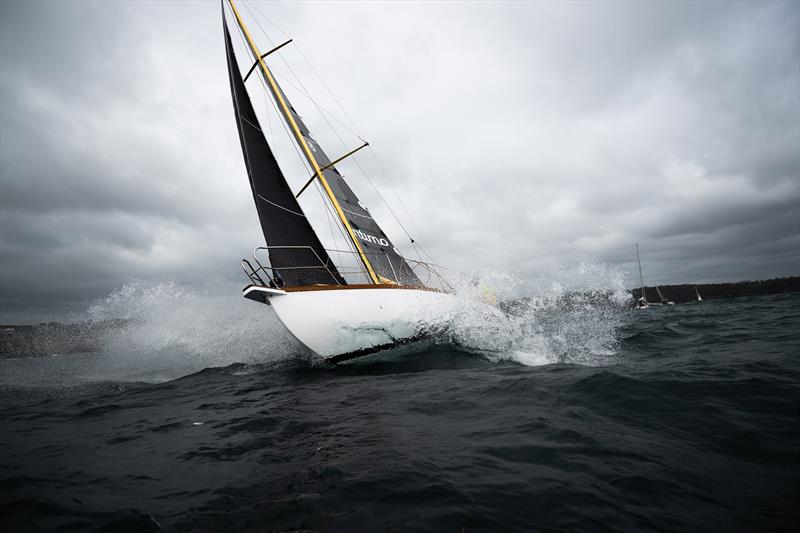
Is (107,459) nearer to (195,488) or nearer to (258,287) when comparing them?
(195,488)

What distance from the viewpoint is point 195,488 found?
7.92 feet

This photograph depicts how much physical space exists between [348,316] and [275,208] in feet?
12.8

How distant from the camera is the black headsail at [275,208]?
27.8 ft

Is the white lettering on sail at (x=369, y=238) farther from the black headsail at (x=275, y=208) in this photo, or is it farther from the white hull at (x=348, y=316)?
the white hull at (x=348, y=316)

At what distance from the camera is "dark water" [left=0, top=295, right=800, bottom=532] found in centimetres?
198

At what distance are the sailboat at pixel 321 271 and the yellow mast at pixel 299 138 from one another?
0.08ft

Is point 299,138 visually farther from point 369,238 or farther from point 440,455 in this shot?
point 440,455

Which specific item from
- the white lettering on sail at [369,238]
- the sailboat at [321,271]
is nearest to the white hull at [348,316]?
the sailboat at [321,271]

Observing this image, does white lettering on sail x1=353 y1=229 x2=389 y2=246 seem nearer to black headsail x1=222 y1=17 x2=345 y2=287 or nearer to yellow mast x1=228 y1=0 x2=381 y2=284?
yellow mast x1=228 y1=0 x2=381 y2=284

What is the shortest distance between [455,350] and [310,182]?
584 centimetres

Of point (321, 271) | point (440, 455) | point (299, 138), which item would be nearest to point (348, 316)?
point (321, 271)

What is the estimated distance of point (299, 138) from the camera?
9266 mm

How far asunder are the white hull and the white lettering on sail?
2.27m

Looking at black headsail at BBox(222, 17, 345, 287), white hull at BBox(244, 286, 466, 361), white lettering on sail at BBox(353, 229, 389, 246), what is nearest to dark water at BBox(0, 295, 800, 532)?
white hull at BBox(244, 286, 466, 361)
